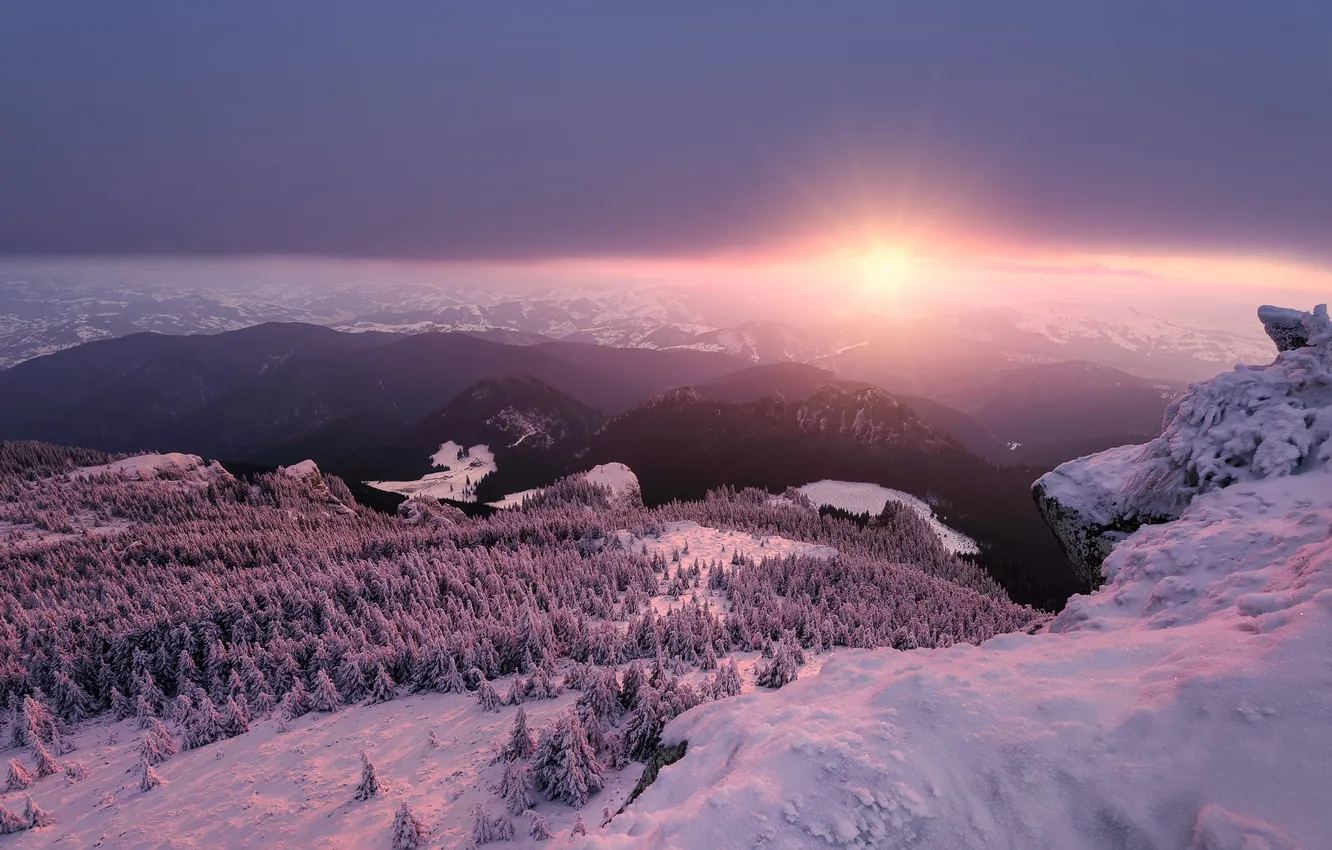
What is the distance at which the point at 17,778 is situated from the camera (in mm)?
22406

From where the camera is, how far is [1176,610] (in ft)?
38.8

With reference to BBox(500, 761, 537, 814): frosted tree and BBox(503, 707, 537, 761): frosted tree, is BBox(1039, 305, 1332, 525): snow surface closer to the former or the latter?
BBox(500, 761, 537, 814): frosted tree

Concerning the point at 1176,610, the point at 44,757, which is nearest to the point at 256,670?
the point at 44,757

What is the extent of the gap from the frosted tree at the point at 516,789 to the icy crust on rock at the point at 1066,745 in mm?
8437

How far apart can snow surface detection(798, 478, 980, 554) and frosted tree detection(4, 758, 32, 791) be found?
154 m

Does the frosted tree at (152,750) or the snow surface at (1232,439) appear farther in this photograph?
the frosted tree at (152,750)

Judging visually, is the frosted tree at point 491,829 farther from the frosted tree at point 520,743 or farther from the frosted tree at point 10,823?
the frosted tree at point 10,823

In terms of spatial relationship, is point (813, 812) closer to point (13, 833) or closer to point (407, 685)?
point (407, 685)

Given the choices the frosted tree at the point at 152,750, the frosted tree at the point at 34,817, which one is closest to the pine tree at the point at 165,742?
the frosted tree at the point at 152,750

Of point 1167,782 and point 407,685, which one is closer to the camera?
point 1167,782

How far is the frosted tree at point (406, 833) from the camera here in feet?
52.6

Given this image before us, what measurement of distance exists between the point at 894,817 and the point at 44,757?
35700 millimetres

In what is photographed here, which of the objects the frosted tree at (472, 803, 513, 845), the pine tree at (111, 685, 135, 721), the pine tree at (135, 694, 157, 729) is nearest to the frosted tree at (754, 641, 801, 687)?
the frosted tree at (472, 803, 513, 845)

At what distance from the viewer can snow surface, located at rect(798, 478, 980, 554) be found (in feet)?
476
